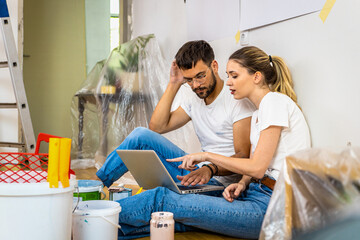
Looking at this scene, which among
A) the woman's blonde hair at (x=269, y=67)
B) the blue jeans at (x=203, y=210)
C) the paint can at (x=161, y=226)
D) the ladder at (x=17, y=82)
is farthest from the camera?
the ladder at (x=17, y=82)

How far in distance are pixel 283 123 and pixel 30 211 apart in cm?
78

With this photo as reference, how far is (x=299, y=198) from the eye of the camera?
669 millimetres

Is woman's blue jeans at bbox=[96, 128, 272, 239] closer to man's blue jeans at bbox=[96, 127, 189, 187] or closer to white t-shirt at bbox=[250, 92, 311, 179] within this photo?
white t-shirt at bbox=[250, 92, 311, 179]

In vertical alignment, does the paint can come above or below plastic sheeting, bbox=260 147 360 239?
below

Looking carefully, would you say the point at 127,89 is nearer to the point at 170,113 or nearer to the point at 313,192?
the point at 170,113

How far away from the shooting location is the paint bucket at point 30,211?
37.2 inches

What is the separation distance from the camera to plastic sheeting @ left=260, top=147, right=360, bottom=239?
60 centimetres

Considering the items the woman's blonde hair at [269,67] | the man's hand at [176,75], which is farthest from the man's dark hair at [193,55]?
the woman's blonde hair at [269,67]

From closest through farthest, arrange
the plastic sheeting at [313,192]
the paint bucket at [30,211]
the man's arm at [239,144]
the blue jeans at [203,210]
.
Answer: the plastic sheeting at [313,192] → the paint bucket at [30,211] → the blue jeans at [203,210] → the man's arm at [239,144]

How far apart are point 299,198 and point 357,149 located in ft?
0.43

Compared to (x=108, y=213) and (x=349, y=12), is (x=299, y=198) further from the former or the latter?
(x=349, y=12)

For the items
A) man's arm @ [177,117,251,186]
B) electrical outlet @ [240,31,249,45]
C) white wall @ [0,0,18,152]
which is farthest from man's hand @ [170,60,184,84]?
white wall @ [0,0,18,152]

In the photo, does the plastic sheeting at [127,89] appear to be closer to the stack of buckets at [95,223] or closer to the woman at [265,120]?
the woman at [265,120]

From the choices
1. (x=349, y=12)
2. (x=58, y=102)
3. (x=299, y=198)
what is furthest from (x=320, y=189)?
(x=58, y=102)
